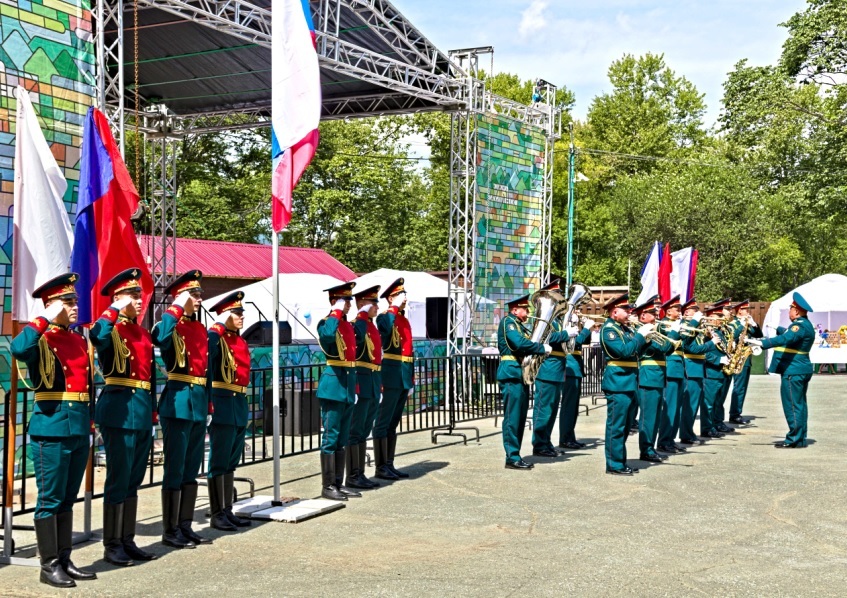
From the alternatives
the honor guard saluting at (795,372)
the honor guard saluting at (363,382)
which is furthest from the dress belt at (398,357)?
the honor guard saluting at (795,372)

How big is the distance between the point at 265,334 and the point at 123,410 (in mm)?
9281

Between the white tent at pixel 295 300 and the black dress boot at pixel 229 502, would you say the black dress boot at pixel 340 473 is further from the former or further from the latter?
the white tent at pixel 295 300

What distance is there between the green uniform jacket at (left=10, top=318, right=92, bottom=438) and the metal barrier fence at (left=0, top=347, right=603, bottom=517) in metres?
0.73

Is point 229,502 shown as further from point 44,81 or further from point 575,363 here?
point 575,363

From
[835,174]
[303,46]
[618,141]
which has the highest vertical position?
[618,141]

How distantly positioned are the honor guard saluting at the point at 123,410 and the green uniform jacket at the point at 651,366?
21.4 ft

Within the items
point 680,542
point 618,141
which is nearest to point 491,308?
point 680,542

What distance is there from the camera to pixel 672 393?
41.2 feet

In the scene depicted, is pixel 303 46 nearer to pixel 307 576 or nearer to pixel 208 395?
pixel 208 395

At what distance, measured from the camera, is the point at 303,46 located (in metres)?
8.95

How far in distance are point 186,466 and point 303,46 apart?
3.85 meters

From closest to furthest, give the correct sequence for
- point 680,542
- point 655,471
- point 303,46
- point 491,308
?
1. point 680,542
2. point 303,46
3. point 655,471
4. point 491,308

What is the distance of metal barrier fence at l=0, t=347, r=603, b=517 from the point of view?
33.7 ft

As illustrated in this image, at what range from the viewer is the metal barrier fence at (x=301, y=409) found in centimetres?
1027
